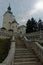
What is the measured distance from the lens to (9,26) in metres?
68.7

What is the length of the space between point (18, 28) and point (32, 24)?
12.8 metres

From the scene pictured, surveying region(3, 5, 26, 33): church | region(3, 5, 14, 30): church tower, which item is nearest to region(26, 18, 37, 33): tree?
region(3, 5, 26, 33): church

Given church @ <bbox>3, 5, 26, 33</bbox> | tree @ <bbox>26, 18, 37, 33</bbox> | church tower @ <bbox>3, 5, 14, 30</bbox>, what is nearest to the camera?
tree @ <bbox>26, 18, 37, 33</bbox>

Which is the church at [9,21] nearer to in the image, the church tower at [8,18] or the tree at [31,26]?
the church tower at [8,18]

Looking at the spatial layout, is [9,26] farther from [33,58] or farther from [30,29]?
[33,58]

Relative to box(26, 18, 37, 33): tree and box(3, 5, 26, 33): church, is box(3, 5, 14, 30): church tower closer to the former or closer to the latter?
box(3, 5, 26, 33): church

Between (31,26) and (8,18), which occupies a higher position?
(8,18)

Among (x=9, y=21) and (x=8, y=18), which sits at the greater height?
(x=8, y=18)

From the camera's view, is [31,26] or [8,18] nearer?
[31,26]

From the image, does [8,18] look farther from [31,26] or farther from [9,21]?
[31,26]

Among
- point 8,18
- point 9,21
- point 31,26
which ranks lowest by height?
point 31,26

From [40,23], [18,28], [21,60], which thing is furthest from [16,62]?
[18,28]

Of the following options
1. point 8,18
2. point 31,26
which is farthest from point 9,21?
point 31,26

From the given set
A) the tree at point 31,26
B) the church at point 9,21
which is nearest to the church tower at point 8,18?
the church at point 9,21
